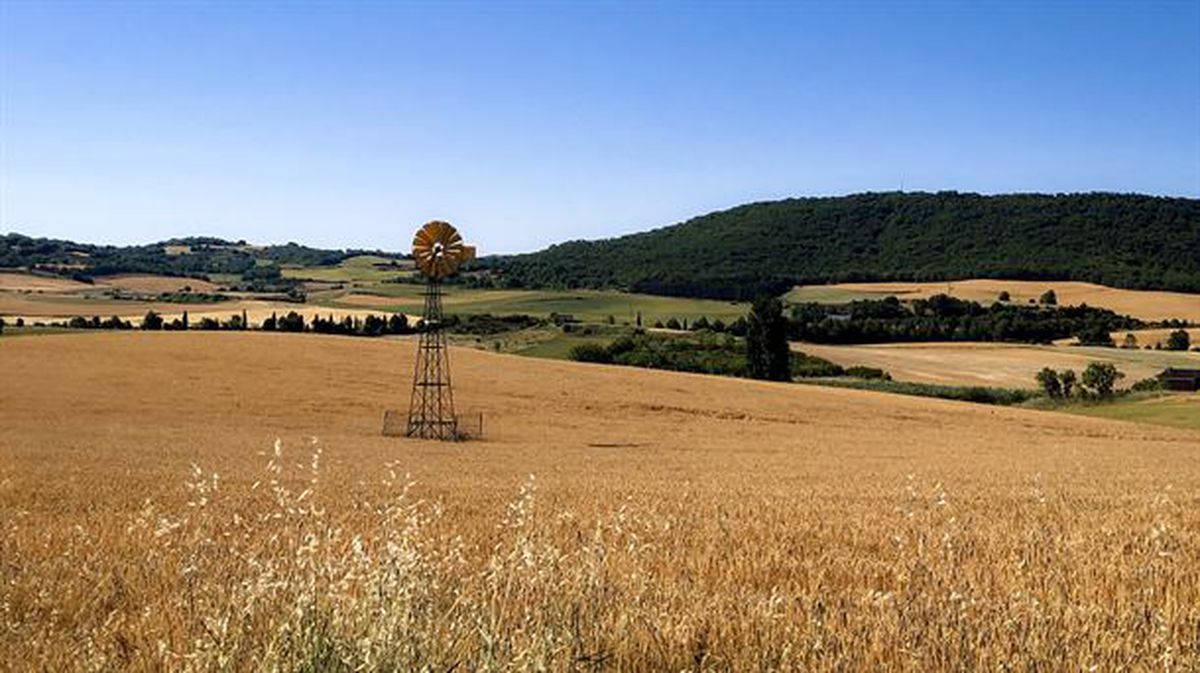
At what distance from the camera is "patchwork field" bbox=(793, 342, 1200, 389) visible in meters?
94.1

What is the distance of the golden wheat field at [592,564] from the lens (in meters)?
4.52

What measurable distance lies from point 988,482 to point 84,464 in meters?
20.2

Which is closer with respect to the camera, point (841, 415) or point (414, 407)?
point (414, 407)

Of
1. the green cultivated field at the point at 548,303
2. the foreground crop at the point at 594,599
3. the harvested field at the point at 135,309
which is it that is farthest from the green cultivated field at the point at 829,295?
the foreground crop at the point at 594,599

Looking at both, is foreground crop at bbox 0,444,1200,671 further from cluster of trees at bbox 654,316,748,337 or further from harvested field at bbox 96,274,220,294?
harvested field at bbox 96,274,220,294

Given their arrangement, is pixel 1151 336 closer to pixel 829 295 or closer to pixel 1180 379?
pixel 1180 379

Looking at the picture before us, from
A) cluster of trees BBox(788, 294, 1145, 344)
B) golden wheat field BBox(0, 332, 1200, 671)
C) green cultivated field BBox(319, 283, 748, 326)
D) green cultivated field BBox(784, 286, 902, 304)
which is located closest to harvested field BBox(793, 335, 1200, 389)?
cluster of trees BBox(788, 294, 1145, 344)

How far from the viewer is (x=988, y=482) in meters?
20.8

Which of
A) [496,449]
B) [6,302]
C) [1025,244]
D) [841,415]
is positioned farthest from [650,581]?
[1025,244]

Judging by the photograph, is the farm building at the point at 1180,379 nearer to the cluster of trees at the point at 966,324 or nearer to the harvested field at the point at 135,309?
the cluster of trees at the point at 966,324

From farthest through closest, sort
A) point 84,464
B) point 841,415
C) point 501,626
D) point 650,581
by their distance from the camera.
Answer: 1. point 841,415
2. point 84,464
3. point 650,581
4. point 501,626

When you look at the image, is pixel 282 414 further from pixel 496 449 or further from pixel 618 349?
pixel 618 349

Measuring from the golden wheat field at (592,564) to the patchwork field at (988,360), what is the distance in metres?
65.0

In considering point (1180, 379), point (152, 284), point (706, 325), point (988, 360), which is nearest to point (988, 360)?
point (988, 360)
